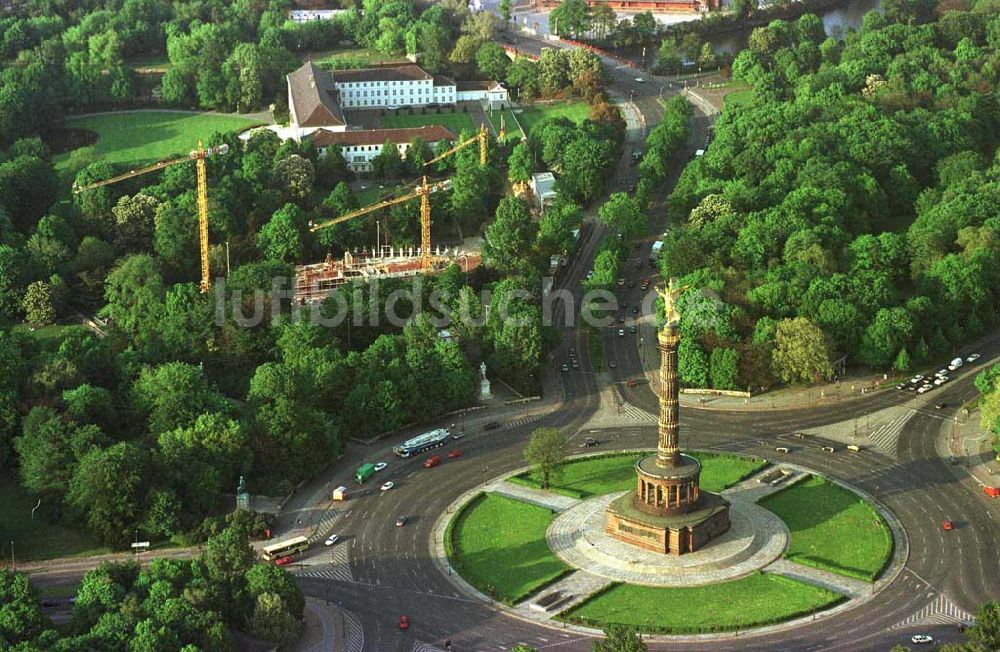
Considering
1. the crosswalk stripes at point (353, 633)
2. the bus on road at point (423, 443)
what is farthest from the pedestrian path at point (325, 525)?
the crosswalk stripes at point (353, 633)

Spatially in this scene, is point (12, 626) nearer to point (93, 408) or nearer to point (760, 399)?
point (93, 408)

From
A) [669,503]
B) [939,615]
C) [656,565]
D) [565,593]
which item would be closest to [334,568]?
[565,593]

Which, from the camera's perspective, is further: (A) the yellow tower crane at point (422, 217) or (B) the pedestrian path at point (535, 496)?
(A) the yellow tower crane at point (422, 217)

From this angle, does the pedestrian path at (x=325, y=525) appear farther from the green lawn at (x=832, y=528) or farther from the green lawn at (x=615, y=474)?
the green lawn at (x=832, y=528)

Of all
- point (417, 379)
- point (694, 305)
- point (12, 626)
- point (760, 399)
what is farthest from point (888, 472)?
point (12, 626)

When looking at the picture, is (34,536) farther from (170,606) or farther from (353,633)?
(353,633)
